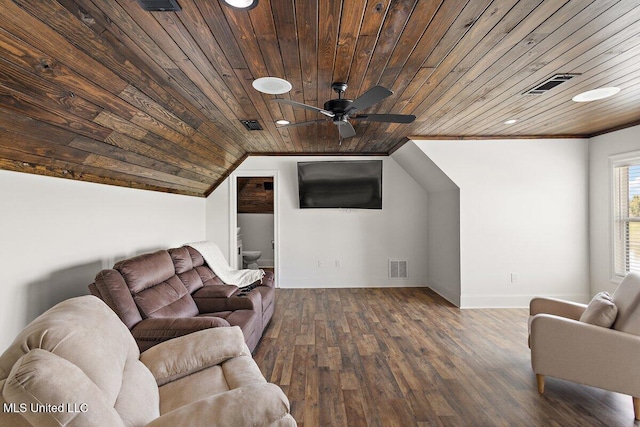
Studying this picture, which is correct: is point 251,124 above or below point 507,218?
above

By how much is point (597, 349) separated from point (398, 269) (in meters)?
3.76

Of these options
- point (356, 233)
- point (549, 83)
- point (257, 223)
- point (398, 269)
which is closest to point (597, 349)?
point (549, 83)

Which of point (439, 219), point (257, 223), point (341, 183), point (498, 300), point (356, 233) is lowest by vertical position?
point (498, 300)

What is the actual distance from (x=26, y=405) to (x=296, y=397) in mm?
1902

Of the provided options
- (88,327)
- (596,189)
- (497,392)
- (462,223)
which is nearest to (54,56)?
(88,327)

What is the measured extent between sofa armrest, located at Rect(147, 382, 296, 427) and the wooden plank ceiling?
72.6 inches

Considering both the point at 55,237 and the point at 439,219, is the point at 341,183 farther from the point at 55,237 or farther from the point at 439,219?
the point at 55,237

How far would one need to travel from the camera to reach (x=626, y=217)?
4215 millimetres

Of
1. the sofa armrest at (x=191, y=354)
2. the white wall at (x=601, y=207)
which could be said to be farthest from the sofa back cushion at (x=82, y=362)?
the white wall at (x=601, y=207)

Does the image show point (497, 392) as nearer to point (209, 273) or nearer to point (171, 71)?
point (209, 273)

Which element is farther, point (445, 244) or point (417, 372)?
point (445, 244)

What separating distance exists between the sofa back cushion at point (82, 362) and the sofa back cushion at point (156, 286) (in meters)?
0.93

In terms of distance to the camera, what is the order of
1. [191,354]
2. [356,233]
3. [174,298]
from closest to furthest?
[191,354], [174,298], [356,233]

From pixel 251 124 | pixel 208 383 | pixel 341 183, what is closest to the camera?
pixel 208 383
